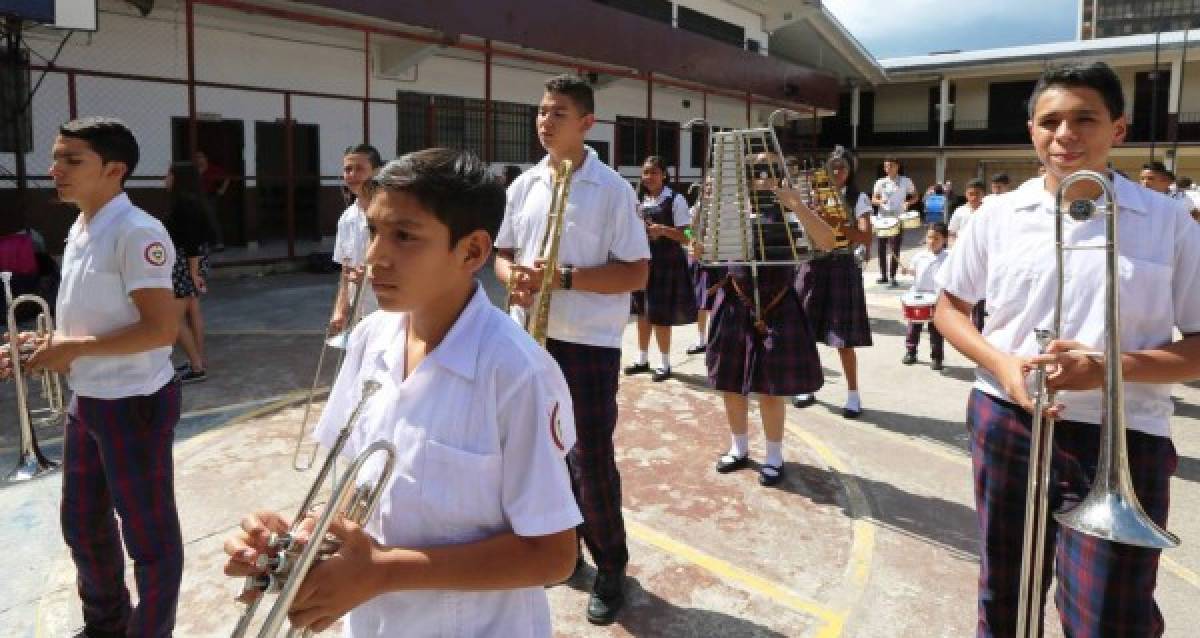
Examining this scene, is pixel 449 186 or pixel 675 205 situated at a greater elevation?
pixel 675 205

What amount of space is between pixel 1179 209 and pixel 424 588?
6.72 ft

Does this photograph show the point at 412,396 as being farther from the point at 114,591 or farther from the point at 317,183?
the point at 317,183

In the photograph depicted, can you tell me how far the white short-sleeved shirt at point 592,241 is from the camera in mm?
3158

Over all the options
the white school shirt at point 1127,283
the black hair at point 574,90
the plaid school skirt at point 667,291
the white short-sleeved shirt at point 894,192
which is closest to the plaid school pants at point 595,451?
the black hair at point 574,90

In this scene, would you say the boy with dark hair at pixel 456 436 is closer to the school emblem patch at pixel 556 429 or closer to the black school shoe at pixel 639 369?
the school emblem patch at pixel 556 429

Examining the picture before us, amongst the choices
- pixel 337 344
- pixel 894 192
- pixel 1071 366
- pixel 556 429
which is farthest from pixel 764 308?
pixel 894 192

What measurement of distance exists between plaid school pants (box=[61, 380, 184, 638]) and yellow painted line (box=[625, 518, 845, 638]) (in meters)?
1.90

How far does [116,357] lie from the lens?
8.58ft

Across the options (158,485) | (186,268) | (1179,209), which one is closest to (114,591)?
(158,485)

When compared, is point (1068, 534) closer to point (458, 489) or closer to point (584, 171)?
point (458, 489)

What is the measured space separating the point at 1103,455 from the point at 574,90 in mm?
2060

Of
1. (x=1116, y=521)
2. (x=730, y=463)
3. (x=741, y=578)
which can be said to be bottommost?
(x=741, y=578)

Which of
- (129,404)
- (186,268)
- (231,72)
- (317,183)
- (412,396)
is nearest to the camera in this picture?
(412,396)

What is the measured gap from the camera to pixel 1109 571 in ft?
6.68
